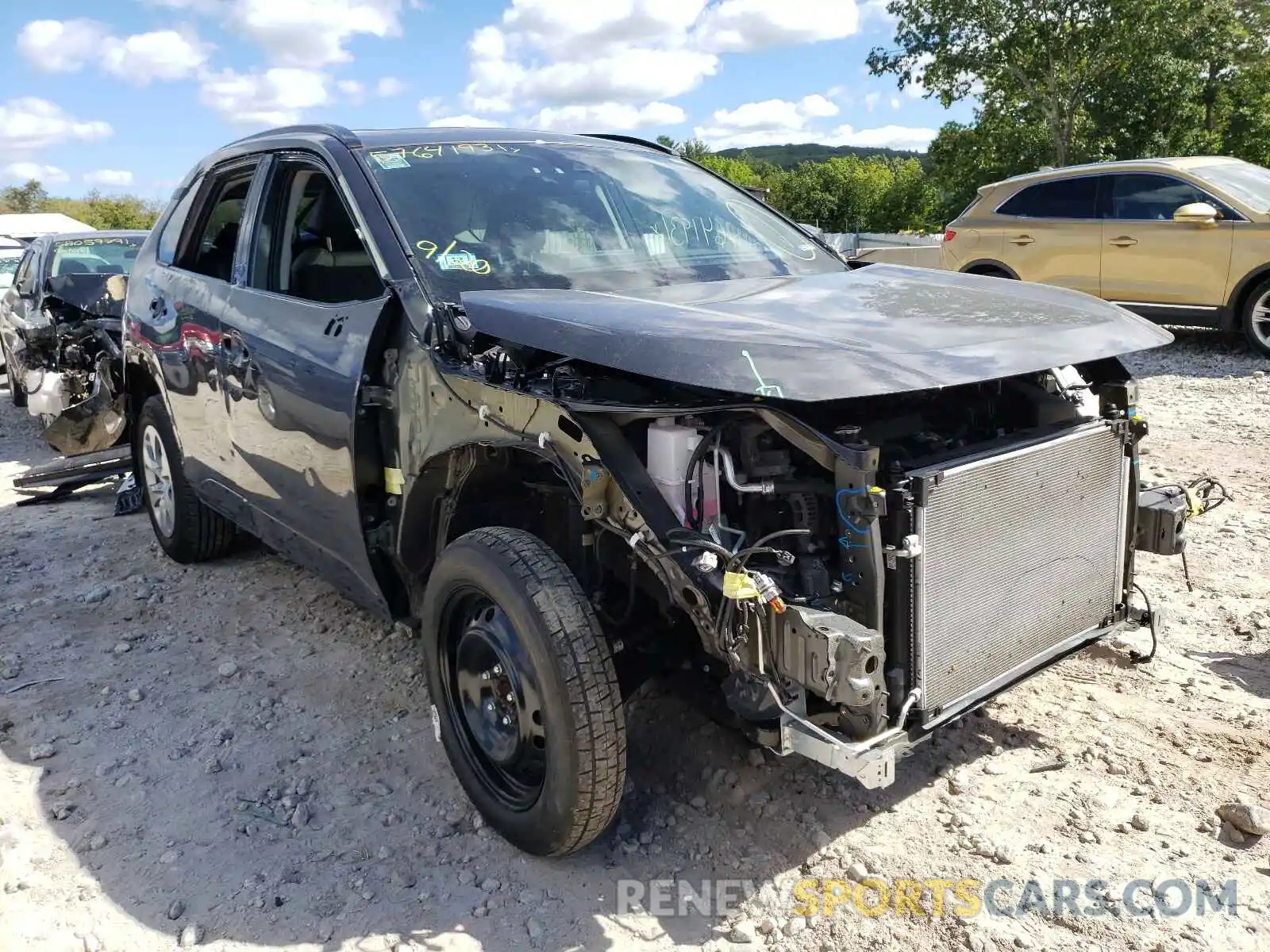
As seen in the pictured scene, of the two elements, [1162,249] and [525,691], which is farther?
[1162,249]

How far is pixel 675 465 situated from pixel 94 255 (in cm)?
939

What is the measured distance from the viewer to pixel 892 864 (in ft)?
9.04

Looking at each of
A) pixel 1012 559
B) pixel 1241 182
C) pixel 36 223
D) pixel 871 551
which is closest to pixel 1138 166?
pixel 1241 182

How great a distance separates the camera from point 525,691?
8.82ft

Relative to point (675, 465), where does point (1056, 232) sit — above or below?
above

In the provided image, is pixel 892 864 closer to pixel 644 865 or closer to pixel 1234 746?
pixel 644 865

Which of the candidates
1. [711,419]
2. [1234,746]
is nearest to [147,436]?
[711,419]

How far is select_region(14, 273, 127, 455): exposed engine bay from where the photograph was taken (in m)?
7.69

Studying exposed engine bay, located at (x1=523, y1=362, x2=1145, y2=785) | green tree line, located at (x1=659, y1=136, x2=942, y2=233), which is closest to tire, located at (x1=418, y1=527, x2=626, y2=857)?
exposed engine bay, located at (x1=523, y1=362, x2=1145, y2=785)

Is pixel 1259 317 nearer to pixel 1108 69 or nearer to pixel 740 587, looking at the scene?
pixel 740 587

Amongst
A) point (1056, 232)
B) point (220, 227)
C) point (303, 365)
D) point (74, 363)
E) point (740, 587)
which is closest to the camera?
point (740, 587)

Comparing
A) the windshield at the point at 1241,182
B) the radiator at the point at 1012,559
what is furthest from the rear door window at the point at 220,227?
the windshield at the point at 1241,182

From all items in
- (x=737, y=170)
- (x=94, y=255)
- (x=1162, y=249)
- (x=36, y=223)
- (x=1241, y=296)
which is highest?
(x=737, y=170)

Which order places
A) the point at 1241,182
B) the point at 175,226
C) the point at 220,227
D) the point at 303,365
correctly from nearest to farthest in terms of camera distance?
1. the point at 303,365
2. the point at 220,227
3. the point at 175,226
4. the point at 1241,182
